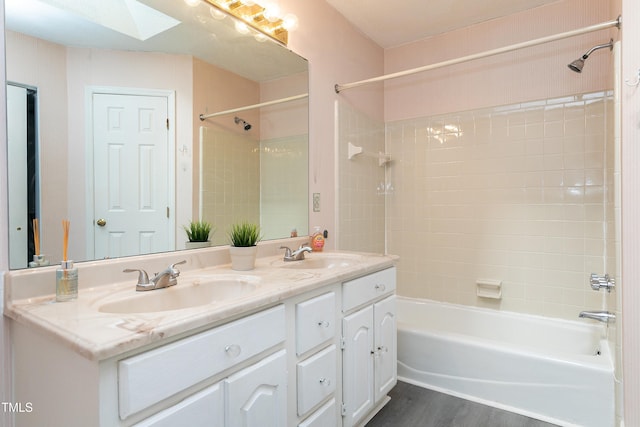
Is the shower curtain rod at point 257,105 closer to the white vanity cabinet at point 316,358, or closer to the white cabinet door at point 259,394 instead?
the white vanity cabinet at point 316,358

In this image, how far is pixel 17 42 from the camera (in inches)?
40.3

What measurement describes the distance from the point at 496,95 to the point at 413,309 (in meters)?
1.73

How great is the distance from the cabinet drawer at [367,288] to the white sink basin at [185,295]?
424 millimetres

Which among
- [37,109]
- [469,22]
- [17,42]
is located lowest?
[37,109]

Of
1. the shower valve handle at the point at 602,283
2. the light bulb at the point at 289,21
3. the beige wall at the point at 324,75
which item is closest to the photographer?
the shower valve handle at the point at 602,283

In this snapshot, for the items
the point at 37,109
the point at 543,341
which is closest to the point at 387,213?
the point at 543,341

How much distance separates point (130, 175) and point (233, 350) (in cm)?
75

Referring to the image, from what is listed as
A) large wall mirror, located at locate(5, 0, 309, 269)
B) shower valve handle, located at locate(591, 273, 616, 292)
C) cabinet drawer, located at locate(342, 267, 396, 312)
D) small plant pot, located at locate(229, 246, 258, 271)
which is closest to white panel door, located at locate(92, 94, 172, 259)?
large wall mirror, located at locate(5, 0, 309, 269)

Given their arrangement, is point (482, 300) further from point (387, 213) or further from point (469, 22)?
point (469, 22)

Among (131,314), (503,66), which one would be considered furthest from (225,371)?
(503,66)

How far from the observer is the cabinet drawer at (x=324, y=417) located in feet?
4.28

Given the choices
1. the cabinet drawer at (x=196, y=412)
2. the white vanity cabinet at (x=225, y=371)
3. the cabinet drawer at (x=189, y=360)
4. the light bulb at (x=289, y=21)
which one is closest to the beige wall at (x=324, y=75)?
the light bulb at (x=289, y=21)

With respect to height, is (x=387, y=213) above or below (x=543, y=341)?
above

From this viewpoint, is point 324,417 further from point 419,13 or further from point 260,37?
point 419,13
